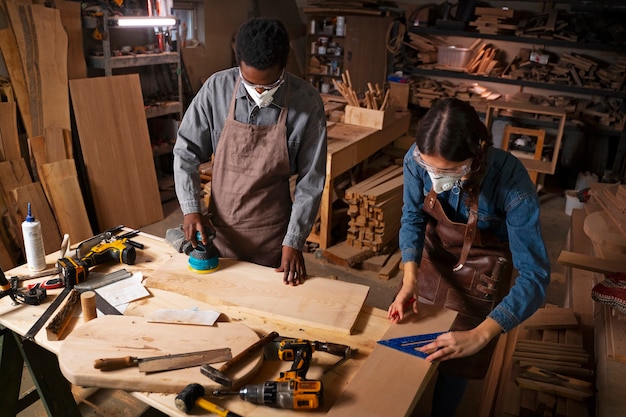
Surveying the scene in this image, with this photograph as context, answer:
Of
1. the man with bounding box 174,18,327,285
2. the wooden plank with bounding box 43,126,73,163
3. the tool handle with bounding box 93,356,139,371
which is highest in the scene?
the man with bounding box 174,18,327,285

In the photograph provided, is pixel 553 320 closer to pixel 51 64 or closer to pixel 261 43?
pixel 261 43

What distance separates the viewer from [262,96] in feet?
7.45

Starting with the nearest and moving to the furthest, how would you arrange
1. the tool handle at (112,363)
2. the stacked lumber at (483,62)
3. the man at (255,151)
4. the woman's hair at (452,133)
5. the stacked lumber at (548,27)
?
1. the tool handle at (112,363)
2. the woman's hair at (452,133)
3. the man at (255,151)
4. the stacked lumber at (548,27)
5. the stacked lumber at (483,62)

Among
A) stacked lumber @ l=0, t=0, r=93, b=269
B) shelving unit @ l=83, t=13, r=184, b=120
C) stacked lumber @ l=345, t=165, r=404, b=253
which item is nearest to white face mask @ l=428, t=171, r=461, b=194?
stacked lumber @ l=345, t=165, r=404, b=253

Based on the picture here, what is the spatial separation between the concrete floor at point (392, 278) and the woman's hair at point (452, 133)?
182cm

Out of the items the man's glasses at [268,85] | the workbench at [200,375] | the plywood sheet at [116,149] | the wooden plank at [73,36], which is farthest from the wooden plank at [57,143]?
the man's glasses at [268,85]

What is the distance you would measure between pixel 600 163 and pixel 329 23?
Answer: 4505 mm

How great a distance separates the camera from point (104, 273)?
224 cm

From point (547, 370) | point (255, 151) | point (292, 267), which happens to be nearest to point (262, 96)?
point (255, 151)

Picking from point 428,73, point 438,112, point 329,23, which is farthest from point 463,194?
point 329,23

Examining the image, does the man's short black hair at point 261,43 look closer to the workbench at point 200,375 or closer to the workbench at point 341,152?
the workbench at point 200,375

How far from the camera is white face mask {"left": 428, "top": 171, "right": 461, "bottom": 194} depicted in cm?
183

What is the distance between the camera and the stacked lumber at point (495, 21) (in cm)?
669

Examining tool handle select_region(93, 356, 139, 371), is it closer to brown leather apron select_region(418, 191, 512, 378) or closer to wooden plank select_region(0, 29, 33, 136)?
brown leather apron select_region(418, 191, 512, 378)
